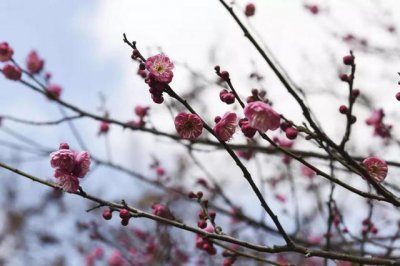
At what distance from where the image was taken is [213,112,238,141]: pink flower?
1.75 meters

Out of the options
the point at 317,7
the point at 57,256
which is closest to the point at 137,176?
the point at 317,7

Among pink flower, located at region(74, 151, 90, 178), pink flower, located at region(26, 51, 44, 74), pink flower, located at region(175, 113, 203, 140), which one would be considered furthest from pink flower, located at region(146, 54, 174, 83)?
pink flower, located at region(26, 51, 44, 74)

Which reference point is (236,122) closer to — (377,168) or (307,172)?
(377,168)

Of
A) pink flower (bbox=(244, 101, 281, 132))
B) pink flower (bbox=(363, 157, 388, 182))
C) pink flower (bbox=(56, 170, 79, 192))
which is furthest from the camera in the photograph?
pink flower (bbox=(363, 157, 388, 182))

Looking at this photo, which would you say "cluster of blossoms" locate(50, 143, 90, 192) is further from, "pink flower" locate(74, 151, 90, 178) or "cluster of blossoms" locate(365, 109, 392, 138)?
"cluster of blossoms" locate(365, 109, 392, 138)

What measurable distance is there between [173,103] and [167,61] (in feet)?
5.98

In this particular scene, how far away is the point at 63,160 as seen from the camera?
1.81 m

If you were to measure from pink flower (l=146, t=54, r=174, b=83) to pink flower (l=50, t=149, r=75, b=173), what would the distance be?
0.49 meters

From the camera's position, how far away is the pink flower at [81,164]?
1832 millimetres

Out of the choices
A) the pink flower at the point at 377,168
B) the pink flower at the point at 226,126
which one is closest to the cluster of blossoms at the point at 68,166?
the pink flower at the point at 226,126

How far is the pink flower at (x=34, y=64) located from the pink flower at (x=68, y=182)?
2401 millimetres

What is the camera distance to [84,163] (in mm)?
1847

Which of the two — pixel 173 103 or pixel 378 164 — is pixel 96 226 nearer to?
pixel 173 103

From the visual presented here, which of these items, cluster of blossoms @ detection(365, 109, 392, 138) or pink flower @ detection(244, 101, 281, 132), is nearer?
pink flower @ detection(244, 101, 281, 132)
